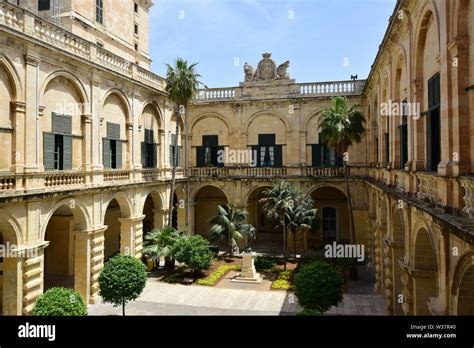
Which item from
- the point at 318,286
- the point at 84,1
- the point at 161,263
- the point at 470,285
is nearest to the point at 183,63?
the point at 84,1

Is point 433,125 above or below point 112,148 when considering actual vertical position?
below

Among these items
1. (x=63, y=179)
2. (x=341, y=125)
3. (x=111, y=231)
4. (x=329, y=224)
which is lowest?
(x=329, y=224)

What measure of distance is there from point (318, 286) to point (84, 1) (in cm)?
2408

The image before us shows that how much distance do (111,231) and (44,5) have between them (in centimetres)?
1719

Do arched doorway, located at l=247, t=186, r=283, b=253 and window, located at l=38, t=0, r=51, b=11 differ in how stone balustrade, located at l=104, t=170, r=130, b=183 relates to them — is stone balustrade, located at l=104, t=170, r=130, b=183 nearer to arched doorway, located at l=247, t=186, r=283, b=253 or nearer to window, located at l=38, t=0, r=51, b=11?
window, located at l=38, t=0, r=51, b=11

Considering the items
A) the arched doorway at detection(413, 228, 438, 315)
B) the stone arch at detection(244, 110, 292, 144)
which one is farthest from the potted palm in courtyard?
the arched doorway at detection(413, 228, 438, 315)

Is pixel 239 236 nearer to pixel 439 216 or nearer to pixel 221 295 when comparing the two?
pixel 221 295

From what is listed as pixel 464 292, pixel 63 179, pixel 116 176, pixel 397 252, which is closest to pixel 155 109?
pixel 116 176

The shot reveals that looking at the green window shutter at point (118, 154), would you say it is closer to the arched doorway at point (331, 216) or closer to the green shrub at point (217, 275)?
the green shrub at point (217, 275)

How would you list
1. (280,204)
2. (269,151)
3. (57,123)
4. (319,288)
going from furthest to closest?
(269,151), (280,204), (57,123), (319,288)

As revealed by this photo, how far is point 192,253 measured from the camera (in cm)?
2362

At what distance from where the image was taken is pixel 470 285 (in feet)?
26.2

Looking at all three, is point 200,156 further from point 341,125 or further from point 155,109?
point 341,125

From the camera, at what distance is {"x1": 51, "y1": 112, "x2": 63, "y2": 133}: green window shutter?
18375 mm
